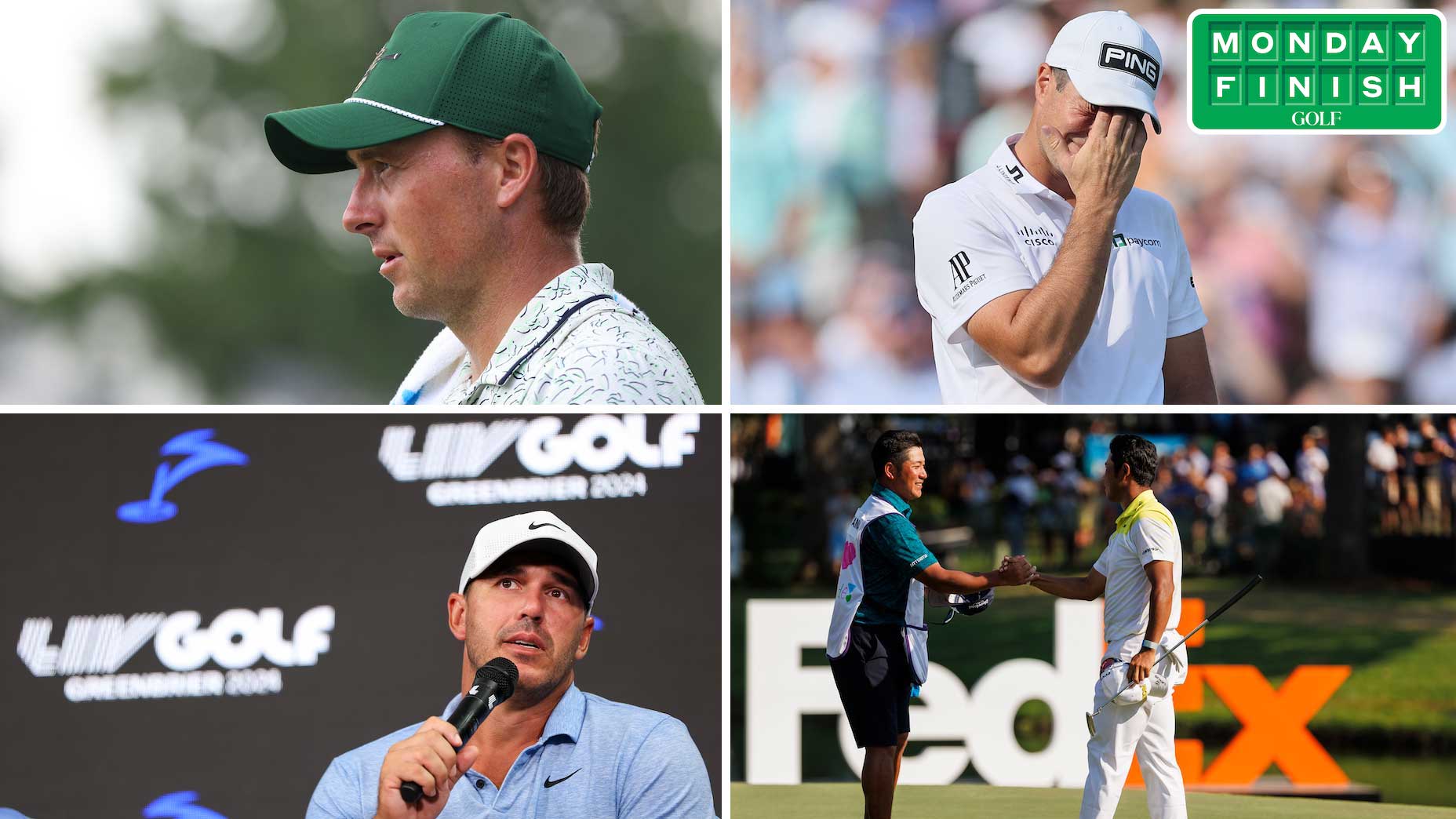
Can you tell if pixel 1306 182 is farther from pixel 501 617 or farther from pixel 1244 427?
pixel 501 617

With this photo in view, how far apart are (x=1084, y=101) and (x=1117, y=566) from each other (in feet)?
3.86

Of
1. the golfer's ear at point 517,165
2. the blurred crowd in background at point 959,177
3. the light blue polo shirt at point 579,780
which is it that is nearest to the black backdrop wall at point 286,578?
the light blue polo shirt at point 579,780

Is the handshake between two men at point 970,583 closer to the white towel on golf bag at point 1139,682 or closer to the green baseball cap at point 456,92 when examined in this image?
the white towel on golf bag at point 1139,682

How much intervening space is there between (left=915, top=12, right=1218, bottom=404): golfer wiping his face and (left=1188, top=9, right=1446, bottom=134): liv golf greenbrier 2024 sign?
0.20 meters

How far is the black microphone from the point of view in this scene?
2.84 metres

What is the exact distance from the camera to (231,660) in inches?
151

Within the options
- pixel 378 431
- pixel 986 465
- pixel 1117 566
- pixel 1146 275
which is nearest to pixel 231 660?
pixel 378 431

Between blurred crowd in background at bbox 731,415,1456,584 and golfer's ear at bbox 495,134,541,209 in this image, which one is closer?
golfer's ear at bbox 495,134,541,209

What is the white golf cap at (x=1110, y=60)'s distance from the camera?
379 cm

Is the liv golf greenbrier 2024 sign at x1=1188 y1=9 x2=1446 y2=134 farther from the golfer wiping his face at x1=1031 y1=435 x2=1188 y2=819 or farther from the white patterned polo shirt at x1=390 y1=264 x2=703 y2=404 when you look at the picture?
the white patterned polo shirt at x1=390 y1=264 x2=703 y2=404

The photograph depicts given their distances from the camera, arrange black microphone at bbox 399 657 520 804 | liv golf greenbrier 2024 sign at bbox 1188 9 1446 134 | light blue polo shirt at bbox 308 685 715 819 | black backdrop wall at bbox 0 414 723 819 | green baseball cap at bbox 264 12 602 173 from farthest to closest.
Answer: liv golf greenbrier 2024 sign at bbox 1188 9 1446 134 < black backdrop wall at bbox 0 414 723 819 < light blue polo shirt at bbox 308 685 715 819 < green baseball cap at bbox 264 12 602 173 < black microphone at bbox 399 657 520 804

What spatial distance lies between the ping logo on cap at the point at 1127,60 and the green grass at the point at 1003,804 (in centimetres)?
182

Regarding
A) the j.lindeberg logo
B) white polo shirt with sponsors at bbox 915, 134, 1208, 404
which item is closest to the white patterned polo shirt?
white polo shirt with sponsors at bbox 915, 134, 1208, 404

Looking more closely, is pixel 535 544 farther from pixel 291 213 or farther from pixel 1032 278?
pixel 1032 278
